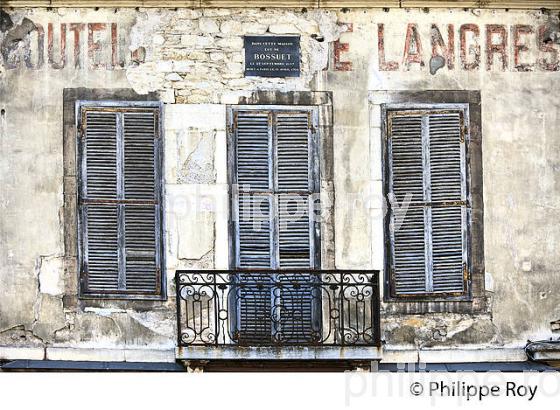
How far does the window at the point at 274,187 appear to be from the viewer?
1600 cm

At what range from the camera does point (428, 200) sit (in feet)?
52.6

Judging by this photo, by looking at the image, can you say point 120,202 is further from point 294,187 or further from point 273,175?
point 294,187

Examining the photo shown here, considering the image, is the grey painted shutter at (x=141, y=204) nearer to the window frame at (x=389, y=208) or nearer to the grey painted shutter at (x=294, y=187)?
the grey painted shutter at (x=294, y=187)

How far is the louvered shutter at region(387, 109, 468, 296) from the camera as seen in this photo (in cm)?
1603

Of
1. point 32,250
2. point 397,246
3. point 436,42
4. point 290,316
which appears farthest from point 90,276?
point 436,42

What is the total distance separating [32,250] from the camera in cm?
1592

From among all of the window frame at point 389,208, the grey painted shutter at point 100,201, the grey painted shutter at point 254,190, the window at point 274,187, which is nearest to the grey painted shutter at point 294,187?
the window at point 274,187

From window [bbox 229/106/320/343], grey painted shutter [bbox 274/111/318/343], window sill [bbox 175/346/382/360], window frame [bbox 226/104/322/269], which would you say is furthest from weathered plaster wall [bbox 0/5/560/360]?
window sill [bbox 175/346/382/360]

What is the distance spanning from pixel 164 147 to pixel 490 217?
332 cm

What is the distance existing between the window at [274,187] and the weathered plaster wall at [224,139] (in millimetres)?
190

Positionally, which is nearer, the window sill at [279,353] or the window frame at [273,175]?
the window sill at [279,353]

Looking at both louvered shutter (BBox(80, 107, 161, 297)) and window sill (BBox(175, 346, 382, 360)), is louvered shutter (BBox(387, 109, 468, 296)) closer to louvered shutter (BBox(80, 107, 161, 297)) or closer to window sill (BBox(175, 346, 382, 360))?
window sill (BBox(175, 346, 382, 360))

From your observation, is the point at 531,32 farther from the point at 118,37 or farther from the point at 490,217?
the point at 118,37

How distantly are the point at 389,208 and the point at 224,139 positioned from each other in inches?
70.1
